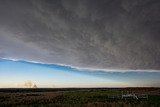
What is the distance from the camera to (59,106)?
34.0m

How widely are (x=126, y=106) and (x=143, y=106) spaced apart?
245 centimetres

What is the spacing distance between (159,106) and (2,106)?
74.0ft

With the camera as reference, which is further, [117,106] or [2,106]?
[2,106]

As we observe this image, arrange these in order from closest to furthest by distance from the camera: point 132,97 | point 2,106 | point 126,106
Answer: point 126,106 < point 2,106 < point 132,97

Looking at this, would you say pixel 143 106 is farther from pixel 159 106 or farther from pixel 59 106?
pixel 59 106

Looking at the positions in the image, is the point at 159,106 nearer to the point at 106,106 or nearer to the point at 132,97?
the point at 106,106

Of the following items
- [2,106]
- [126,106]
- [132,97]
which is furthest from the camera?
[132,97]

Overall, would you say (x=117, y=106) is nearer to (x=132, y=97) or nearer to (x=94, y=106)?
(x=94, y=106)

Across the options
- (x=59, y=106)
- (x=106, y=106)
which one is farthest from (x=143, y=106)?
(x=59, y=106)

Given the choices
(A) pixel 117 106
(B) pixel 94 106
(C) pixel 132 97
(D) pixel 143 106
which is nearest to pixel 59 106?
(B) pixel 94 106

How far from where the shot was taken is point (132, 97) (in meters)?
50.3

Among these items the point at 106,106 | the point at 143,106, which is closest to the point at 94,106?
the point at 106,106

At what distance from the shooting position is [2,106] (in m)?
36.5

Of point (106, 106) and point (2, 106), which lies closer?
point (106, 106)
